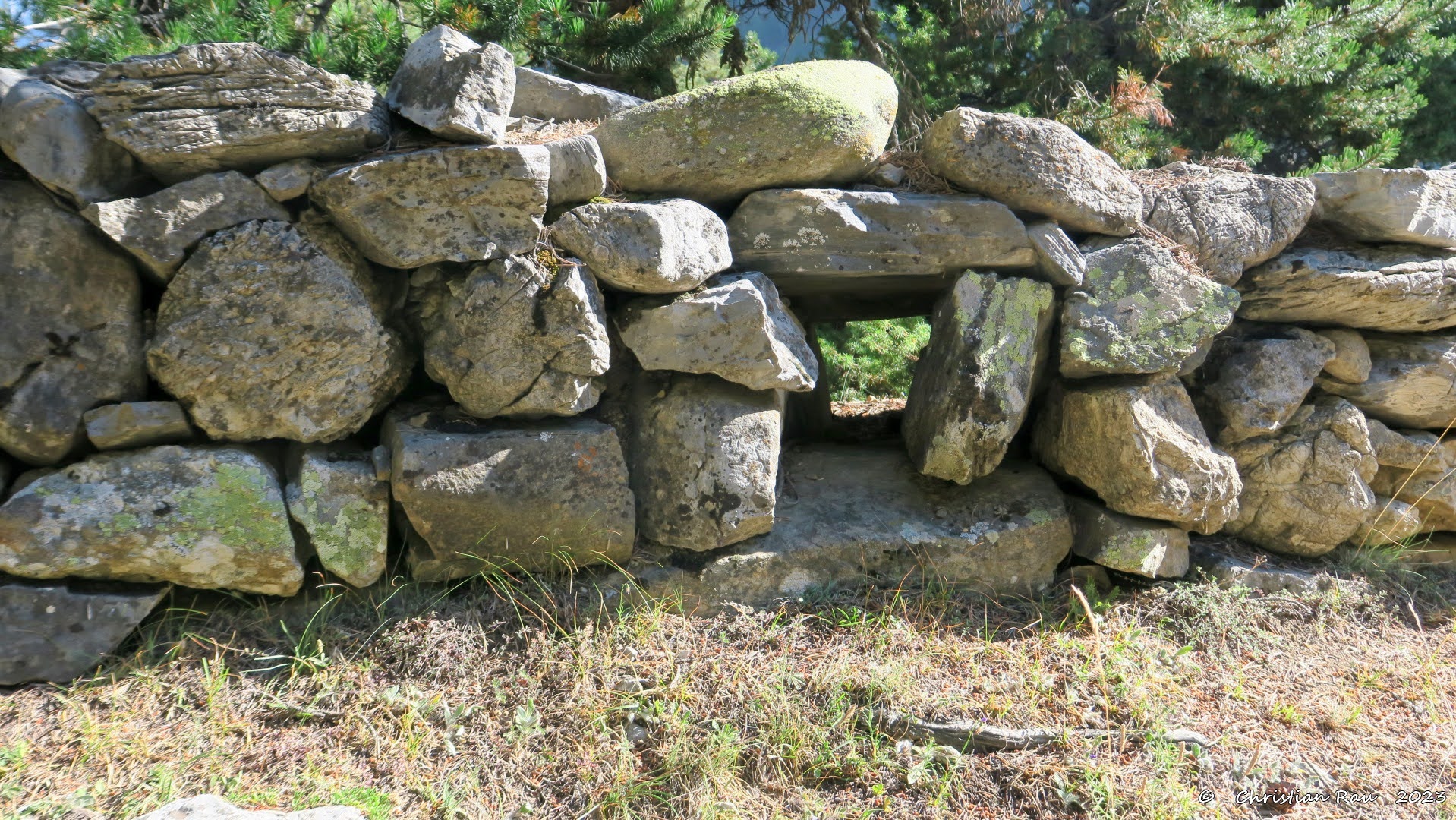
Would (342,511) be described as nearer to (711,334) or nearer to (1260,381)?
(711,334)

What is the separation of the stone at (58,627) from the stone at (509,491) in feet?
2.70

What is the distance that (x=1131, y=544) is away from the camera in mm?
3172

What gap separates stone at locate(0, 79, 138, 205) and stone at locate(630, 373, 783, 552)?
169 centimetres

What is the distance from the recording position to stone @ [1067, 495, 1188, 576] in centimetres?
317

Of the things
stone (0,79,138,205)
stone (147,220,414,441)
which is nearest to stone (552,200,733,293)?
stone (147,220,414,441)

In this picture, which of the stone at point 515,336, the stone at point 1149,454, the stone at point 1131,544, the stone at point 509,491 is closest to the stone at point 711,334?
the stone at point 515,336

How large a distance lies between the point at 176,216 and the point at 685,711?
200 centimetres

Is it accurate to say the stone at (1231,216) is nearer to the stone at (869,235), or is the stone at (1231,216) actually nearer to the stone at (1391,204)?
the stone at (1391,204)

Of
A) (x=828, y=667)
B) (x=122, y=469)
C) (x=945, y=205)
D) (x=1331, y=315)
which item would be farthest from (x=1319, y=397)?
(x=122, y=469)

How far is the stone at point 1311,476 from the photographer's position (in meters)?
3.38

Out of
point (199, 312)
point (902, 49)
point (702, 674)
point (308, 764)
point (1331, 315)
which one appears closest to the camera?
point (308, 764)

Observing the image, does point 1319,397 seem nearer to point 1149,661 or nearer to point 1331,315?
point 1331,315

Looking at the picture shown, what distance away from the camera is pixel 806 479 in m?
3.43

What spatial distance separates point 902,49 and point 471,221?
3.95m
